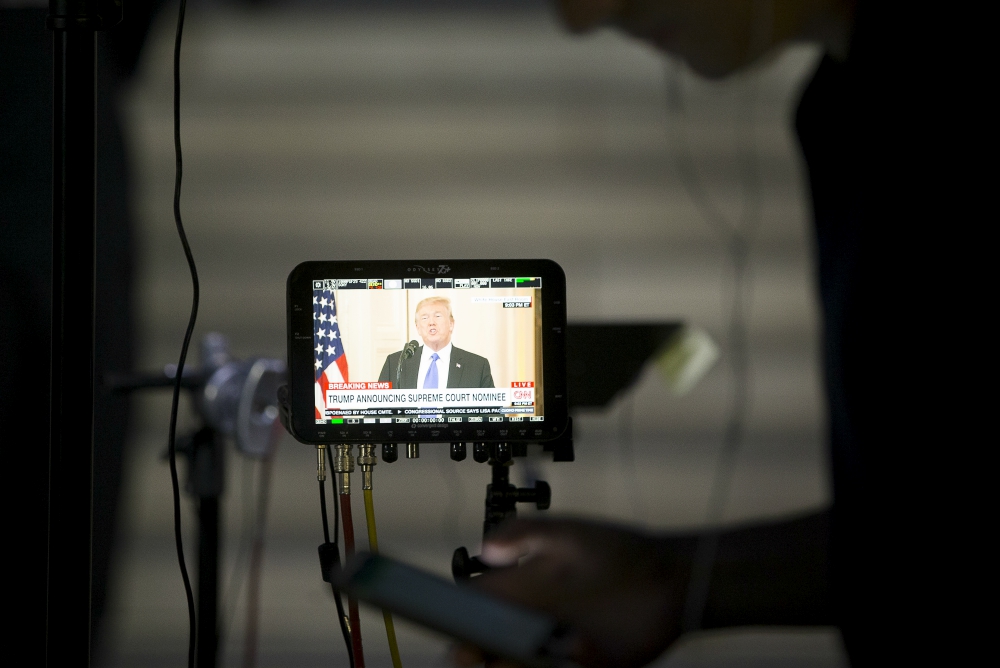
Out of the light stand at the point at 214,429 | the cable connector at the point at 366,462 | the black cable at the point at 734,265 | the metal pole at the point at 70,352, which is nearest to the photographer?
the metal pole at the point at 70,352

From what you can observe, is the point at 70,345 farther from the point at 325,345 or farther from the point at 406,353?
the point at 406,353

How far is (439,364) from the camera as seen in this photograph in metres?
1.01

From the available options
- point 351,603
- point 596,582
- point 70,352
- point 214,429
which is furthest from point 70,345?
point 596,582

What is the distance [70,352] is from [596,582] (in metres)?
0.80

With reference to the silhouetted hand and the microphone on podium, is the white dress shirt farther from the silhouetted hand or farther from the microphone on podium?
the silhouetted hand

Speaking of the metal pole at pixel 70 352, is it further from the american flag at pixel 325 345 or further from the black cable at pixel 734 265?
the black cable at pixel 734 265

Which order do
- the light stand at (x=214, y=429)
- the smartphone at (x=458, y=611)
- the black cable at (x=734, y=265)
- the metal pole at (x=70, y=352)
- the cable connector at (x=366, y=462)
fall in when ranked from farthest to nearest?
the black cable at (x=734, y=265) < the light stand at (x=214, y=429) < the cable connector at (x=366, y=462) < the metal pole at (x=70, y=352) < the smartphone at (x=458, y=611)

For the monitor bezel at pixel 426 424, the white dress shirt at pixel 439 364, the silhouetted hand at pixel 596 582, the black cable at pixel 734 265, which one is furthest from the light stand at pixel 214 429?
the black cable at pixel 734 265

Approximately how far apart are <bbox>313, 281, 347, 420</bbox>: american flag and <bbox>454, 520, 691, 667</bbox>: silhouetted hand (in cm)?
31

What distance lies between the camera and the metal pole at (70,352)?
89cm

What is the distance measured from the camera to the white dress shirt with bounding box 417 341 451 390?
3.30 feet

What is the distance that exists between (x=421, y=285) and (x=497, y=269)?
0.11 metres

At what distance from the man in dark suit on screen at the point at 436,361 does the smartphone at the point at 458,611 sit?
1.11 feet

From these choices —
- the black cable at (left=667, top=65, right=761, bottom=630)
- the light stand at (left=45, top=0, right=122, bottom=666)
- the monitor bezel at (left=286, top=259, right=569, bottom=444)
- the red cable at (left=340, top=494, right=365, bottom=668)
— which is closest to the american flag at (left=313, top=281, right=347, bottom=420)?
the monitor bezel at (left=286, top=259, right=569, bottom=444)
